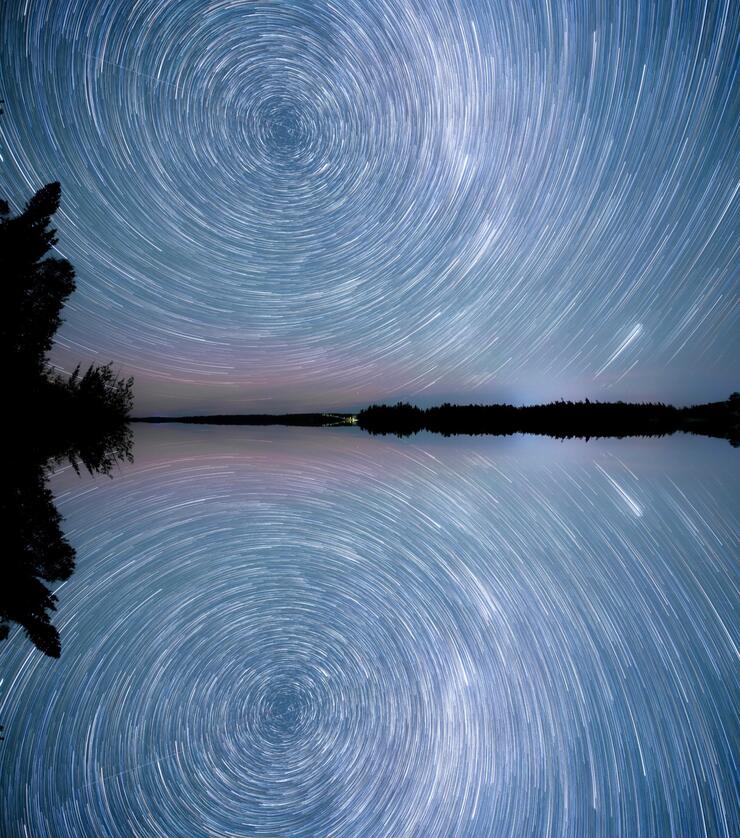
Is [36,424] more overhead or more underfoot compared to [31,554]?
more overhead

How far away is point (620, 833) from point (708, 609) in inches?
123

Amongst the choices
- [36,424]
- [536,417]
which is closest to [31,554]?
[36,424]

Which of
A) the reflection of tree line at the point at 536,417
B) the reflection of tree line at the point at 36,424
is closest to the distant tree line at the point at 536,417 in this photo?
the reflection of tree line at the point at 536,417

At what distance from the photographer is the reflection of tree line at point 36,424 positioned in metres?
4.84

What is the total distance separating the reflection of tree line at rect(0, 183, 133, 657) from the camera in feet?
15.9

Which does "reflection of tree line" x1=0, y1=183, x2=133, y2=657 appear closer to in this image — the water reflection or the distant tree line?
the water reflection

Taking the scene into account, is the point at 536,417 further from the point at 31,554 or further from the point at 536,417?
the point at 31,554

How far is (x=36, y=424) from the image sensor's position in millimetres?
14109

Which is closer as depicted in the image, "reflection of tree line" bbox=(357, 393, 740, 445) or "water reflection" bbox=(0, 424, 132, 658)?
"water reflection" bbox=(0, 424, 132, 658)

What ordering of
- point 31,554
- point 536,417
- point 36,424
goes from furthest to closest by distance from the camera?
point 536,417
point 36,424
point 31,554

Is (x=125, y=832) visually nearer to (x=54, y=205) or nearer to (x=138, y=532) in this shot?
(x=138, y=532)

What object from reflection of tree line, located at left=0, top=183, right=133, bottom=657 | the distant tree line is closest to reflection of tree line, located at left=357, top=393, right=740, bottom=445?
the distant tree line

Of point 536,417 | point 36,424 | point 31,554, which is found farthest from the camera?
point 536,417

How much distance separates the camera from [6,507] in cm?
676
